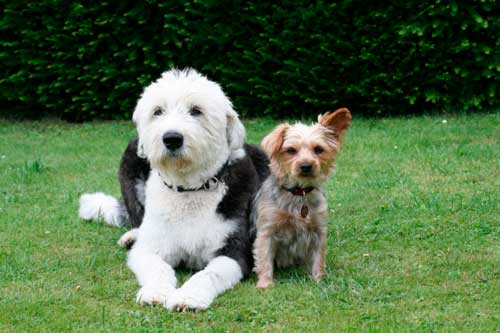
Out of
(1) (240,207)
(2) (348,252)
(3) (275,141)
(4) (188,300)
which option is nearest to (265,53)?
(2) (348,252)

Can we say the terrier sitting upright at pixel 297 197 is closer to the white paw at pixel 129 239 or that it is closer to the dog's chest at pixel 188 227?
the dog's chest at pixel 188 227

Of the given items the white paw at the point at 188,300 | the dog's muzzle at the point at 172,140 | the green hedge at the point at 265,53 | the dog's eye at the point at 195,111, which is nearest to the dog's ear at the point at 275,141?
the dog's eye at the point at 195,111

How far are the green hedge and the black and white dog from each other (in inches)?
219

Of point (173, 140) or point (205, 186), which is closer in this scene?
point (173, 140)

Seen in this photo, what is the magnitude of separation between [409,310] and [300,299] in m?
0.66

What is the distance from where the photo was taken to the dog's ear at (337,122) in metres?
5.59

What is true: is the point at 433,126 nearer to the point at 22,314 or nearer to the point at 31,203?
the point at 31,203

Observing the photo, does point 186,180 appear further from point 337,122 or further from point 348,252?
point 348,252

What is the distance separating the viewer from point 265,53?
37.7 feet

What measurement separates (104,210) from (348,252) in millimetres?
2256

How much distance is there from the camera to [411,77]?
1116 cm

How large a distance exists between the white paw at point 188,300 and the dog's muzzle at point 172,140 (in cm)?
91

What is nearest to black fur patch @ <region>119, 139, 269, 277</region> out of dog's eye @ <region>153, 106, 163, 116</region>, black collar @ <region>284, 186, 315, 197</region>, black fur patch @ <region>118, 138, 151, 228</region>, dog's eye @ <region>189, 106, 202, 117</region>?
black fur patch @ <region>118, 138, 151, 228</region>

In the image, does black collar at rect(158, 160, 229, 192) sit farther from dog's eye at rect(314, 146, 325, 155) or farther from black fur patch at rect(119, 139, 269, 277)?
dog's eye at rect(314, 146, 325, 155)
